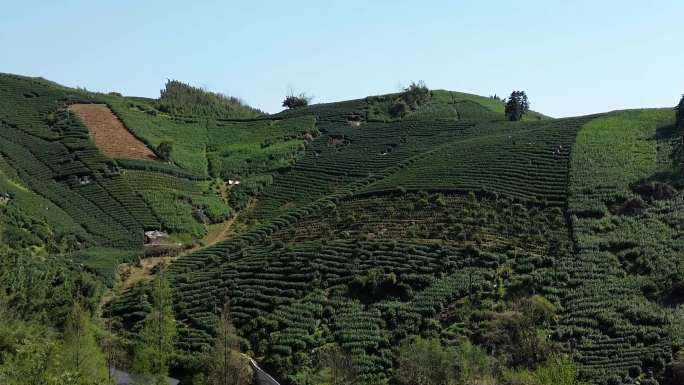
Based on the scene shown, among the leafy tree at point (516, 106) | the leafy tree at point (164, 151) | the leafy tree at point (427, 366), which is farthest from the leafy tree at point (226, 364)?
the leafy tree at point (516, 106)

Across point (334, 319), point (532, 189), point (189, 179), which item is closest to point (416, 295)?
point (334, 319)

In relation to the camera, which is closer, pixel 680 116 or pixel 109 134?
pixel 680 116

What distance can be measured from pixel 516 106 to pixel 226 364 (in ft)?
233

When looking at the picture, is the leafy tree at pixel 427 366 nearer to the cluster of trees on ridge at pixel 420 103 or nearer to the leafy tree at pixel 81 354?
the leafy tree at pixel 81 354

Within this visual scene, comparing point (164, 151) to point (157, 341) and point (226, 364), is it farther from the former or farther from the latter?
point (226, 364)

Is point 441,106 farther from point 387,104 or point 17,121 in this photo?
point 17,121

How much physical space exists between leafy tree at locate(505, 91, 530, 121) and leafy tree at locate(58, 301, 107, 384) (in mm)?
71690

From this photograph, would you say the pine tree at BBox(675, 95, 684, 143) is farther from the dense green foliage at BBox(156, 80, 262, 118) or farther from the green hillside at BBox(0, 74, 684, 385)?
the dense green foliage at BBox(156, 80, 262, 118)

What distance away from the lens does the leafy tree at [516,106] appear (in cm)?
10512

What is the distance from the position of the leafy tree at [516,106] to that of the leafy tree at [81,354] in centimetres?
7169

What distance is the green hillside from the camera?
4797 cm

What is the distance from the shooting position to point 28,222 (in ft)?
218

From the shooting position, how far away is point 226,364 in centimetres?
4431

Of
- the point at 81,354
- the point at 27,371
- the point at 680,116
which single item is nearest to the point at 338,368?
the point at 81,354
